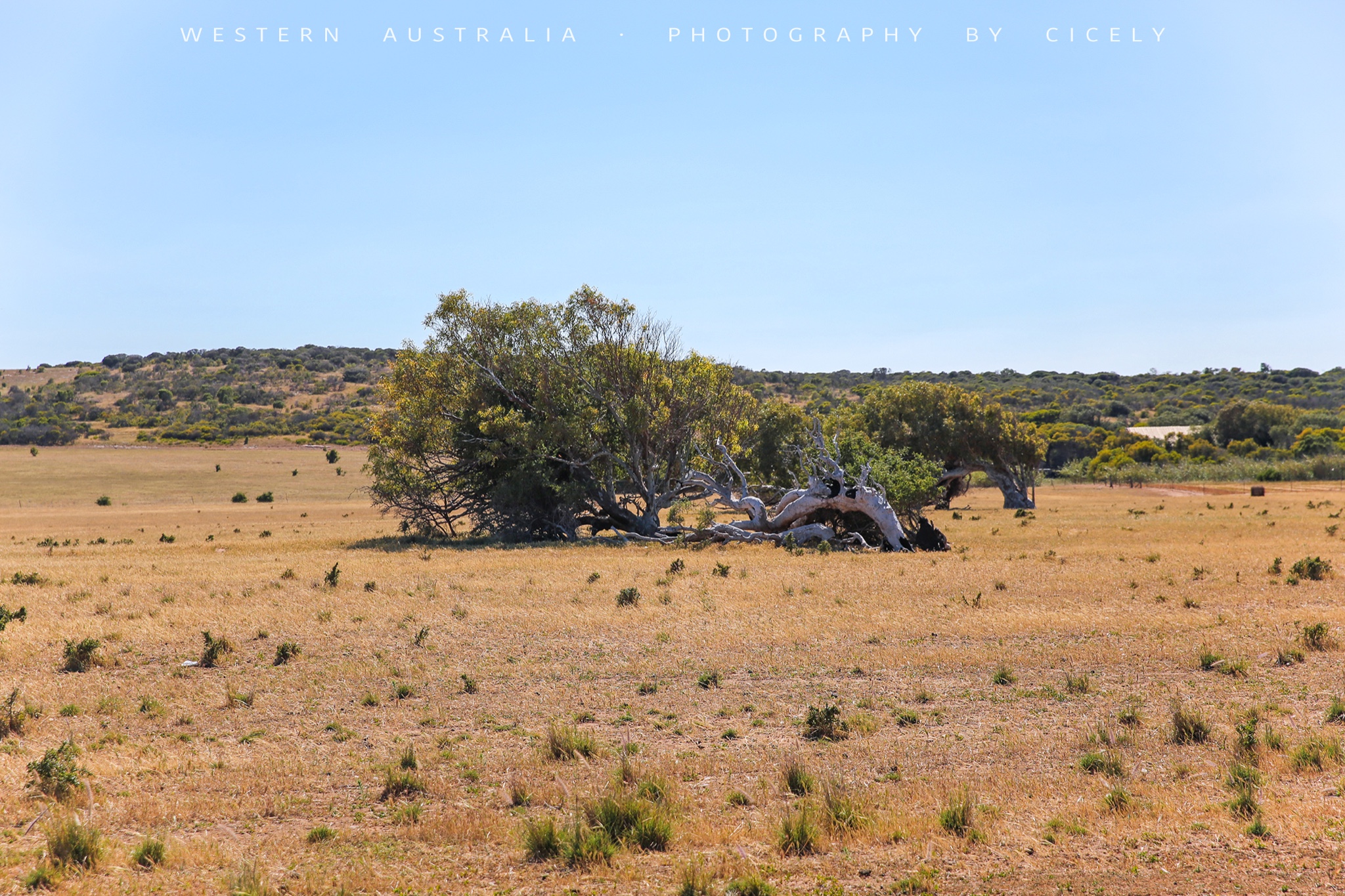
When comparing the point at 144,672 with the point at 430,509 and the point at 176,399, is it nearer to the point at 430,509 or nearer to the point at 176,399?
the point at 430,509

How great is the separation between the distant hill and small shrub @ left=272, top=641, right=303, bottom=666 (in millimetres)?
47719

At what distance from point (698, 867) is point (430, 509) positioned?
33.6m

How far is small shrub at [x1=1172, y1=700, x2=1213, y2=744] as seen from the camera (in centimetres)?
994

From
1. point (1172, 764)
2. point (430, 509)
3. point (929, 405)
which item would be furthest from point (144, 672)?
point (929, 405)

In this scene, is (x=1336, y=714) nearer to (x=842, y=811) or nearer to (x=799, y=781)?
(x=799, y=781)

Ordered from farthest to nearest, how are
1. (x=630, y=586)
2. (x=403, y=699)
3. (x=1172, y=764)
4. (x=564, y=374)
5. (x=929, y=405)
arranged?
1. (x=929, y=405)
2. (x=564, y=374)
3. (x=630, y=586)
4. (x=403, y=699)
5. (x=1172, y=764)

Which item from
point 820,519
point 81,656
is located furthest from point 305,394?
point 81,656

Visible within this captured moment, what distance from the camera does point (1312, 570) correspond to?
2212 cm

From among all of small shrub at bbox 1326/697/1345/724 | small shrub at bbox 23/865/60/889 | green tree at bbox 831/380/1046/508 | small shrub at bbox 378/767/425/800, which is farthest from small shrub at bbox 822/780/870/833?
green tree at bbox 831/380/1046/508

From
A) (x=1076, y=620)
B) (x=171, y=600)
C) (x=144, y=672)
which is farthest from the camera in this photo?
(x=171, y=600)

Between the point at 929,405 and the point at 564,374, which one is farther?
the point at 929,405

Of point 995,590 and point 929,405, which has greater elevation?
point 929,405

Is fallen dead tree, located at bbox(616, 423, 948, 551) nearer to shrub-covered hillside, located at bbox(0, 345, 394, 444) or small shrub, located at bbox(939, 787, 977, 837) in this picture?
small shrub, located at bbox(939, 787, 977, 837)

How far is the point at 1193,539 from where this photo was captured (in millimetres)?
31656
